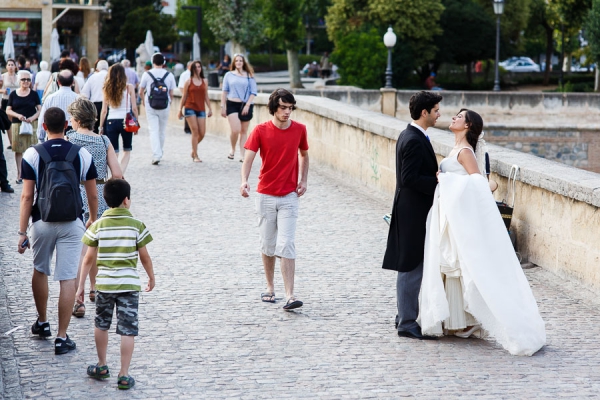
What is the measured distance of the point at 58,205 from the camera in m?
6.59

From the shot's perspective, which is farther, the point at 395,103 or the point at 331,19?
the point at 331,19

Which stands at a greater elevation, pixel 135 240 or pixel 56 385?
pixel 135 240

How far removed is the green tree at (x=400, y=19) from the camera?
176 ft

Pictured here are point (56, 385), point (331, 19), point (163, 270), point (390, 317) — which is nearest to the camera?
point (56, 385)

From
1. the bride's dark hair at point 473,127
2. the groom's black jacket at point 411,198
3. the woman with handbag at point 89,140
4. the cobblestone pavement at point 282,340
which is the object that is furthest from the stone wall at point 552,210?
the woman with handbag at point 89,140

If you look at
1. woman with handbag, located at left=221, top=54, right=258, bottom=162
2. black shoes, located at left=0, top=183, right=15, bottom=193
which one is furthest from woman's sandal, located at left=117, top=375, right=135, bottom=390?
woman with handbag, located at left=221, top=54, right=258, bottom=162

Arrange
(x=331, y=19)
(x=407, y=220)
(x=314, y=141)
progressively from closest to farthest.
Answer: (x=407, y=220), (x=314, y=141), (x=331, y=19)

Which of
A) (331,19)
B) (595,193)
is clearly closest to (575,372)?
(595,193)

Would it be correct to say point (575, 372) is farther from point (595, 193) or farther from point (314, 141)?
point (314, 141)

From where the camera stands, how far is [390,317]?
7703 mm

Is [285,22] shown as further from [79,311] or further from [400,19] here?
[79,311]

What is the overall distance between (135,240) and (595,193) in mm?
3665

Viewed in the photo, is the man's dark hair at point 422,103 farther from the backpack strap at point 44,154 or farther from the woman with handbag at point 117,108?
the woman with handbag at point 117,108

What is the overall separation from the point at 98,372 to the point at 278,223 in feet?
7.58
